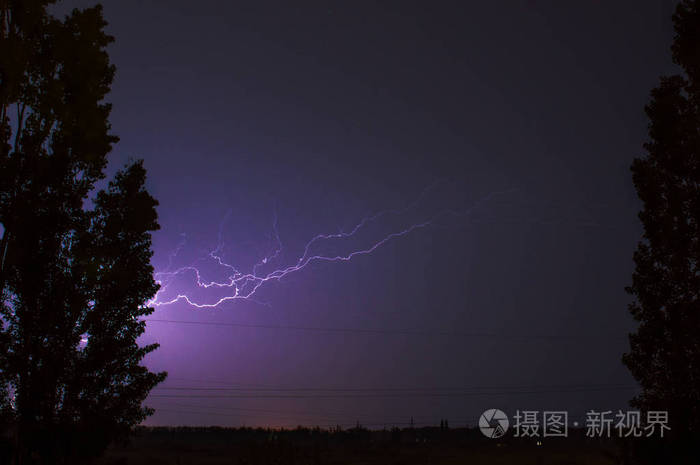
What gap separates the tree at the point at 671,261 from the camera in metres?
9.97

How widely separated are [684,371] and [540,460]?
29536mm

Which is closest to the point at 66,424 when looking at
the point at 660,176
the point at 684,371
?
the point at 684,371

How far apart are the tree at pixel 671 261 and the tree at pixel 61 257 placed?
9499 millimetres

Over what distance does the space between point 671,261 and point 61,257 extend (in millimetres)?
11054

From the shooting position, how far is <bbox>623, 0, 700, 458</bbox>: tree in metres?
9.97

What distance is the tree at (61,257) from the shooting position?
9594 mm

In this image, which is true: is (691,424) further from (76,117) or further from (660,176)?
(76,117)

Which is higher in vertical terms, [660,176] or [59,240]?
[660,176]

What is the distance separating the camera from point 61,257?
10.2 meters

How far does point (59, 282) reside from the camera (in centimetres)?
1007

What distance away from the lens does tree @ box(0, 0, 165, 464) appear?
959 cm

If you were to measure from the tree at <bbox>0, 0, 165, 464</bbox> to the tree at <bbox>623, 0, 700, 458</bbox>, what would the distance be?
950cm

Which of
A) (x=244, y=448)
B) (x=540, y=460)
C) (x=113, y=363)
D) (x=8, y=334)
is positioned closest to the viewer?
(x=8, y=334)

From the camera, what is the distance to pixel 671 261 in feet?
34.2
